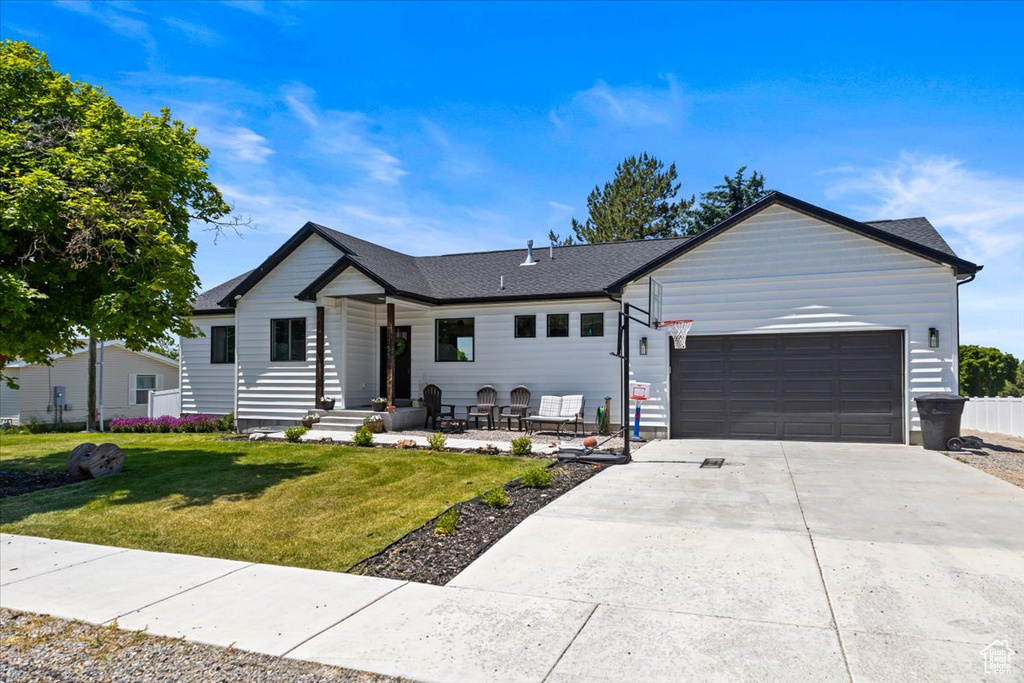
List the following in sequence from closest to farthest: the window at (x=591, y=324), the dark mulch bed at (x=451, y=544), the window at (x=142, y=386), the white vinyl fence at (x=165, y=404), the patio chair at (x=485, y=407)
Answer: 1. the dark mulch bed at (x=451, y=544)
2. the window at (x=591, y=324)
3. the patio chair at (x=485, y=407)
4. the white vinyl fence at (x=165, y=404)
5. the window at (x=142, y=386)

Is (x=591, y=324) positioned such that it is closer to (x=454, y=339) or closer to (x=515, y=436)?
(x=515, y=436)

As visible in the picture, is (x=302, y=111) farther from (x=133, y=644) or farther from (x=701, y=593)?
(x=701, y=593)

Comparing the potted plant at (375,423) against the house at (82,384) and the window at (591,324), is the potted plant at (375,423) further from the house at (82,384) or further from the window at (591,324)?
the house at (82,384)

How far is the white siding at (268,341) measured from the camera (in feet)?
57.0

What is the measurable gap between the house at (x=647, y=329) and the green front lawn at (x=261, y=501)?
4.89 metres

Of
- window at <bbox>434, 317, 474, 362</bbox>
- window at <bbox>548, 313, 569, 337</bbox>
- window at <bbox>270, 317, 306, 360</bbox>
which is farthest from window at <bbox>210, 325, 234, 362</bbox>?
window at <bbox>548, 313, 569, 337</bbox>

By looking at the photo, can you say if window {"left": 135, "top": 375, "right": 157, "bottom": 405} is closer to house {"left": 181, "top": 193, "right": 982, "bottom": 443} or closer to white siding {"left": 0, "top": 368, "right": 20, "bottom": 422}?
white siding {"left": 0, "top": 368, "right": 20, "bottom": 422}

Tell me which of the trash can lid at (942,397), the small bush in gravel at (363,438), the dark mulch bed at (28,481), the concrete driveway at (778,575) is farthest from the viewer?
the small bush in gravel at (363,438)

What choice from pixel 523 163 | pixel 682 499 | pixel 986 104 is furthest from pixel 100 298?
pixel 986 104

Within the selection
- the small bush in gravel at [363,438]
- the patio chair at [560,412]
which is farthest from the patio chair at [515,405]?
the small bush in gravel at [363,438]

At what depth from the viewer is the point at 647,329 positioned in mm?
15047

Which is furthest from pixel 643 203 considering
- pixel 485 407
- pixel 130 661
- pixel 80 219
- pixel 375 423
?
pixel 130 661

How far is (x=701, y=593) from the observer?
4891mm

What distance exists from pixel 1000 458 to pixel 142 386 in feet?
104
